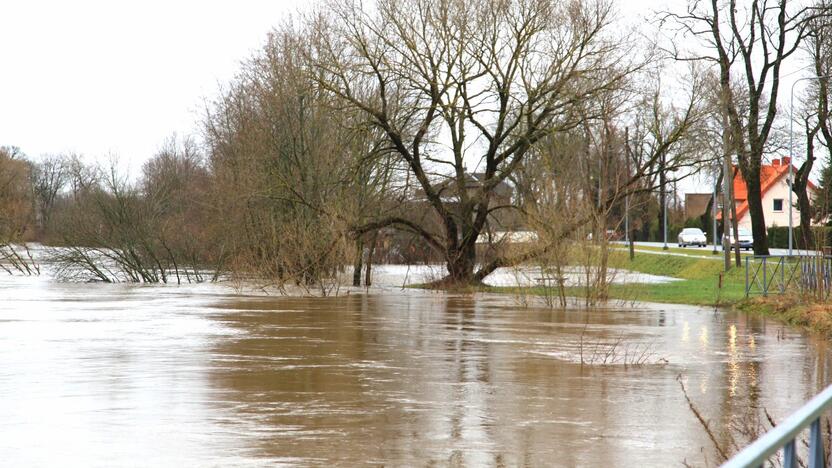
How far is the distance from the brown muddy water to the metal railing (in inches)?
67.8

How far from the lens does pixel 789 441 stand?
418 centimetres

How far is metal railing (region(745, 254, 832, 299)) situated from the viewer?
28875mm

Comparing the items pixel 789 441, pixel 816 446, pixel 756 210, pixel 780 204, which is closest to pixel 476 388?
pixel 816 446

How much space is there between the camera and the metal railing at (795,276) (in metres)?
28.9

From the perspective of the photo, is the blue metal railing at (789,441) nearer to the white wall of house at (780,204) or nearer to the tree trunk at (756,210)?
the tree trunk at (756,210)

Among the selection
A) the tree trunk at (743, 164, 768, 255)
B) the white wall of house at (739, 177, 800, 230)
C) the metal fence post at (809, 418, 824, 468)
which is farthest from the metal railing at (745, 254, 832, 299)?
the white wall of house at (739, 177, 800, 230)

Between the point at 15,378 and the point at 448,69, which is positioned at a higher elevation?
the point at 448,69

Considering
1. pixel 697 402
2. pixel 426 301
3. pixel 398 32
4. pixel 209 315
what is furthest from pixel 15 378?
pixel 398 32

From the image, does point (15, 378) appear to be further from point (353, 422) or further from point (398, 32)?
point (398, 32)

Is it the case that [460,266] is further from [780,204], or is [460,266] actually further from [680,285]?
[780,204]

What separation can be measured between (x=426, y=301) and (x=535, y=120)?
9.51 meters

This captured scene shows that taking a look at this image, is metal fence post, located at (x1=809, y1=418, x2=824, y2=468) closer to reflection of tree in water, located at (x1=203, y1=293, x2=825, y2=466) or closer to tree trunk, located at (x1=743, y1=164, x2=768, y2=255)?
reflection of tree in water, located at (x1=203, y1=293, x2=825, y2=466)

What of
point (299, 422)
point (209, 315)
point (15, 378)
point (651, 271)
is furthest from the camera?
point (651, 271)

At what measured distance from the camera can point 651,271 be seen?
61.9 m
